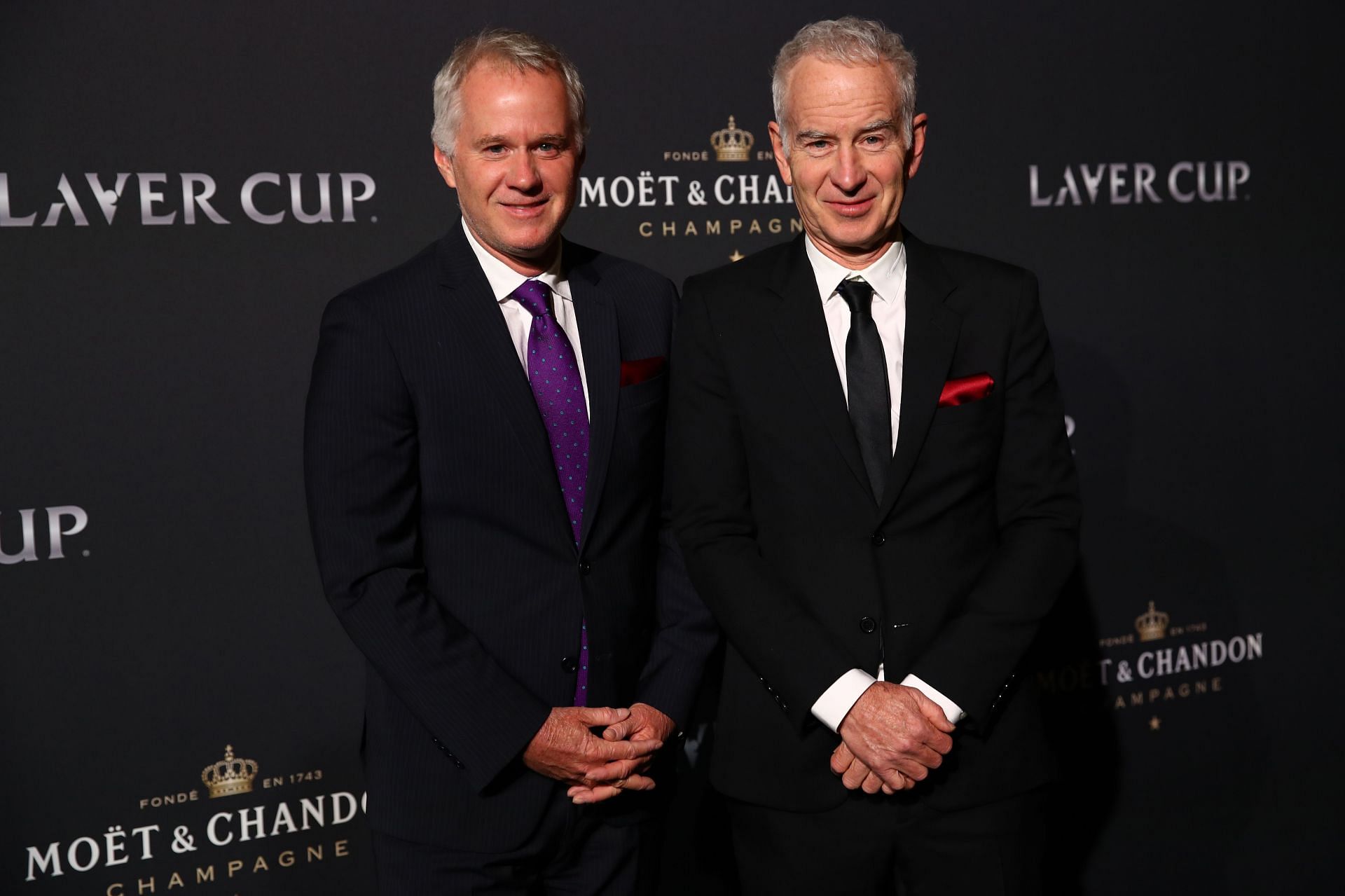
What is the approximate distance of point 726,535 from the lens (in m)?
1.76

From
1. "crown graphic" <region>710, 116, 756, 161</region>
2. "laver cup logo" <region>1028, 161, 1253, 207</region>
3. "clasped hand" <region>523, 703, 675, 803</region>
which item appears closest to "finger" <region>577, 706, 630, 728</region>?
"clasped hand" <region>523, 703, 675, 803</region>

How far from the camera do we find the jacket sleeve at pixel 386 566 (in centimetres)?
165

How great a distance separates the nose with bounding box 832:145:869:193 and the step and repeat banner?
104cm

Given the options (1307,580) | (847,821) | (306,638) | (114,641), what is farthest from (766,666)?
(1307,580)

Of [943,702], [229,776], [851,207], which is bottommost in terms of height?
[229,776]

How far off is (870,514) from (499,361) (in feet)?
1.73

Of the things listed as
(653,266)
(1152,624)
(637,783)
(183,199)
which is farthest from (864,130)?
(1152,624)

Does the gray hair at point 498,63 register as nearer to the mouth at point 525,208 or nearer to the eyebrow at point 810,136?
the mouth at point 525,208

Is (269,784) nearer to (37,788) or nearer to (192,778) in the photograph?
(192,778)

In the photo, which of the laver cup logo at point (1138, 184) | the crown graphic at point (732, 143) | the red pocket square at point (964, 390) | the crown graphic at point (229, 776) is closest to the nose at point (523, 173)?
the red pocket square at point (964, 390)

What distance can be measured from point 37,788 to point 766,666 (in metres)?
1.50

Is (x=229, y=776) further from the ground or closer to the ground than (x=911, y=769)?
closer to the ground

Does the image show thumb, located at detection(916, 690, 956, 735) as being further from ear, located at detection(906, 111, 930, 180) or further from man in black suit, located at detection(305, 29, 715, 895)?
ear, located at detection(906, 111, 930, 180)

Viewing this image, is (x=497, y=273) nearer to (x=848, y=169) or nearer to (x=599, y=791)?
(x=848, y=169)
